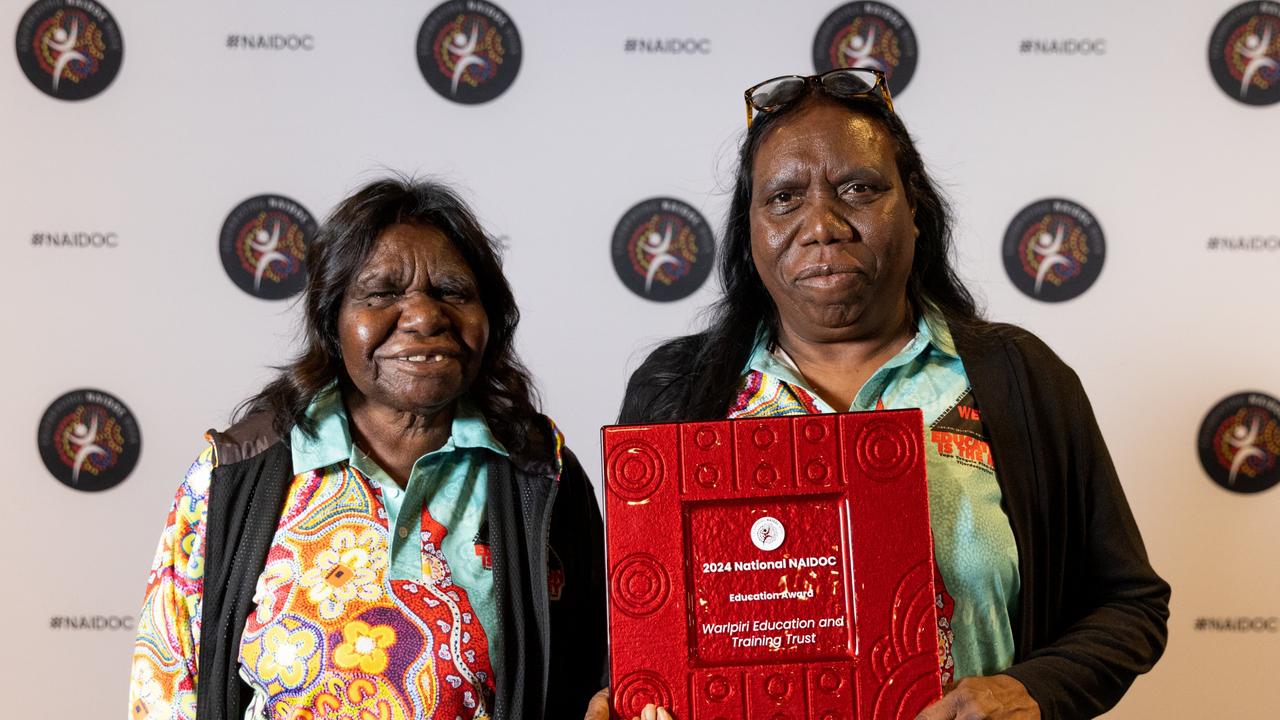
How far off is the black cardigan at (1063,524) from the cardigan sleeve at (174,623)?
1.10 metres

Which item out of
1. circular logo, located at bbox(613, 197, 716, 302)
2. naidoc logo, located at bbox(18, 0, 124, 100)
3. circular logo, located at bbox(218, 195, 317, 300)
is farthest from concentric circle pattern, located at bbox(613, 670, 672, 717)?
naidoc logo, located at bbox(18, 0, 124, 100)

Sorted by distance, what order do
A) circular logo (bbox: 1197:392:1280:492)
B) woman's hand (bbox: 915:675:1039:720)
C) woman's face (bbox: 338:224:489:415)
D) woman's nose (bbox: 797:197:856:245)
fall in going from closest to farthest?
woman's hand (bbox: 915:675:1039:720) < woman's nose (bbox: 797:197:856:245) < woman's face (bbox: 338:224:489:415) < circular logo (bbox: 1197:392:1280:492)

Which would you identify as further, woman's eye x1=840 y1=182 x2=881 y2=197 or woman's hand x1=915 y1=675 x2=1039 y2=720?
woman's eye x1=840 y1=182 x2=881 y2=197

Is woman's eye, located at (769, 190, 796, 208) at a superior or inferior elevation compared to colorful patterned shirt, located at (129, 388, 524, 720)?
superior

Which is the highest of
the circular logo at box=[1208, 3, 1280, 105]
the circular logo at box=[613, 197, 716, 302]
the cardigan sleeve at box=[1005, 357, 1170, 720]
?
the circular logo at box=[1208, 3, 1280, 105]

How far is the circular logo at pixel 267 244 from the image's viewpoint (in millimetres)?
2861

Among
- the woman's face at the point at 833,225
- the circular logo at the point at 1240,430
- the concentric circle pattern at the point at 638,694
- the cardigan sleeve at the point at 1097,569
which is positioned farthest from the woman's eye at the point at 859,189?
the circular logo at the point at 1240,430

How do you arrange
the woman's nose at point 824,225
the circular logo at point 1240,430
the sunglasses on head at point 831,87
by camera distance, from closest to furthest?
the woman's nose at point 824,225 < the sunglasses on head at point 831,87 < the circular logo at point 1240,430

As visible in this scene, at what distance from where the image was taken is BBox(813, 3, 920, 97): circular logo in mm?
2871

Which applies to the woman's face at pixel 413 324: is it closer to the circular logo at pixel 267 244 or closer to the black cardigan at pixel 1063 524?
the black cardigan at pixel 1063 524

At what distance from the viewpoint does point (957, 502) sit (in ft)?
4.74

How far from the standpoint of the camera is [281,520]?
5.51 feet

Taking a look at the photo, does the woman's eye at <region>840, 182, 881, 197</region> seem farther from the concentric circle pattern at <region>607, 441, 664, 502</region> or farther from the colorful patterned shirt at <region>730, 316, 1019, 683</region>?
the concentric circle pattern at <region>607, 441, 664, 502</region>

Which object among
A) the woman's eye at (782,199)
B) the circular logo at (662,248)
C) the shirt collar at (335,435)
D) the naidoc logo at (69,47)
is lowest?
the shirt collar at (335,435)
